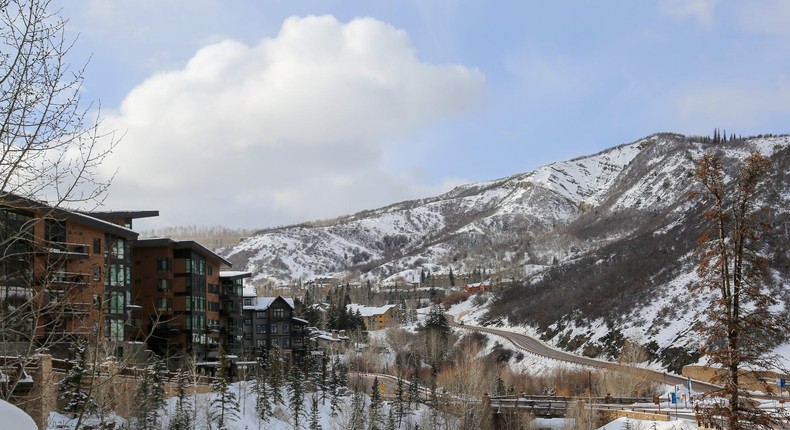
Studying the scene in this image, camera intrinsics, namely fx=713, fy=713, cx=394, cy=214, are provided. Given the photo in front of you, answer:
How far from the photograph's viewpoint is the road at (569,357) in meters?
67.9

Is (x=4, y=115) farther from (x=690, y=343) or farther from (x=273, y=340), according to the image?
(x=690, y=343)

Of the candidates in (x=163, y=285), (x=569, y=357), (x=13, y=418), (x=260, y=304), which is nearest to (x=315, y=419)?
(x=163, y=285)

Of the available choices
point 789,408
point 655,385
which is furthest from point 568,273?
point 789,408

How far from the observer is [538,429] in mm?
57031

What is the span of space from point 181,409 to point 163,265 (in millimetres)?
22433

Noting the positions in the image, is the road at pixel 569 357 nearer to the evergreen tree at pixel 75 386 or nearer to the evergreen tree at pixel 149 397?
the evergreen tree at pixel 149 397

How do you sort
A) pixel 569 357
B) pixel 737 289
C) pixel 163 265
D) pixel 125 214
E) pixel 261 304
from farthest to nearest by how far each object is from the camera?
pixel 569 357 → pixel 261 304 → pixel 163 265 → pixel 125 214 → pixel 737 289

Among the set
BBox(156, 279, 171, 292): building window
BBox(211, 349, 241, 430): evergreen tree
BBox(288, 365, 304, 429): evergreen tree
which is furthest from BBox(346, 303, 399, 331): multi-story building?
BBox(211, 349, 241, 430): evergreen tree

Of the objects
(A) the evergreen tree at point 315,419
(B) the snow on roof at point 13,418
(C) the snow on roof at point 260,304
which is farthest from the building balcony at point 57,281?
(C) the snow on roof at point 260,304

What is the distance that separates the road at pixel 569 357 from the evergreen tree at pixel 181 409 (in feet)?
108

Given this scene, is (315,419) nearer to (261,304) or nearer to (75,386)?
(75,386)

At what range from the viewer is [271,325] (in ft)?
271

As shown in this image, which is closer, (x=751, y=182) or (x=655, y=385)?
(x=751, y=182)

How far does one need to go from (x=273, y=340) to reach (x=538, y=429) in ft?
117
